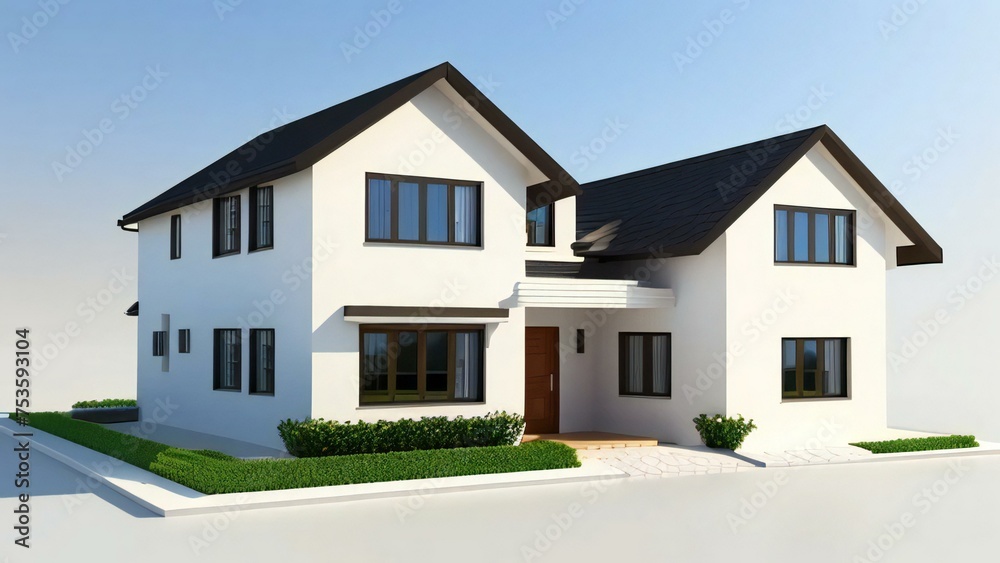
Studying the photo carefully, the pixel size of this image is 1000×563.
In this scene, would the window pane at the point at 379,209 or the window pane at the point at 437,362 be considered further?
the window pane at the point at 437,362

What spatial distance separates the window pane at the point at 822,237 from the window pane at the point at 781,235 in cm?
81

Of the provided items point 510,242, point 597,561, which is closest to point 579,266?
point 510,242

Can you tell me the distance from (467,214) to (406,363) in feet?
9.34

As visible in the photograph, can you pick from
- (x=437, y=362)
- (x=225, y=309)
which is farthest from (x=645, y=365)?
(x=225, y=309)

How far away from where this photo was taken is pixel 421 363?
17.8 metres

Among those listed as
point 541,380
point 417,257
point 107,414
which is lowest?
point 107,414

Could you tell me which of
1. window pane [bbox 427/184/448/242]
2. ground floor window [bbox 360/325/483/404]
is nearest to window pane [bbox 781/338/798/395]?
ground floor window [bbox 360/325/483/404]

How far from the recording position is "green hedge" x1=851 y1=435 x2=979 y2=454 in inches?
770

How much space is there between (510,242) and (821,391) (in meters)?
7.21

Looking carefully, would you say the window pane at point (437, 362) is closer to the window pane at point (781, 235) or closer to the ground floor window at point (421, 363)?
the ground floor window at point (421, 363)

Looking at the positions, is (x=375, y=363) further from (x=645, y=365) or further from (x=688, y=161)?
(x=688, y=161)

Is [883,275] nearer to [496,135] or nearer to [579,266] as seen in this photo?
[579,266]

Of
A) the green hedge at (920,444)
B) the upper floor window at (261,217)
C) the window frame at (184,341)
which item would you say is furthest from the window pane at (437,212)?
the green hedge at (920,444)

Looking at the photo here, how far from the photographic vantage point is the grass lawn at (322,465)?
14367mm
